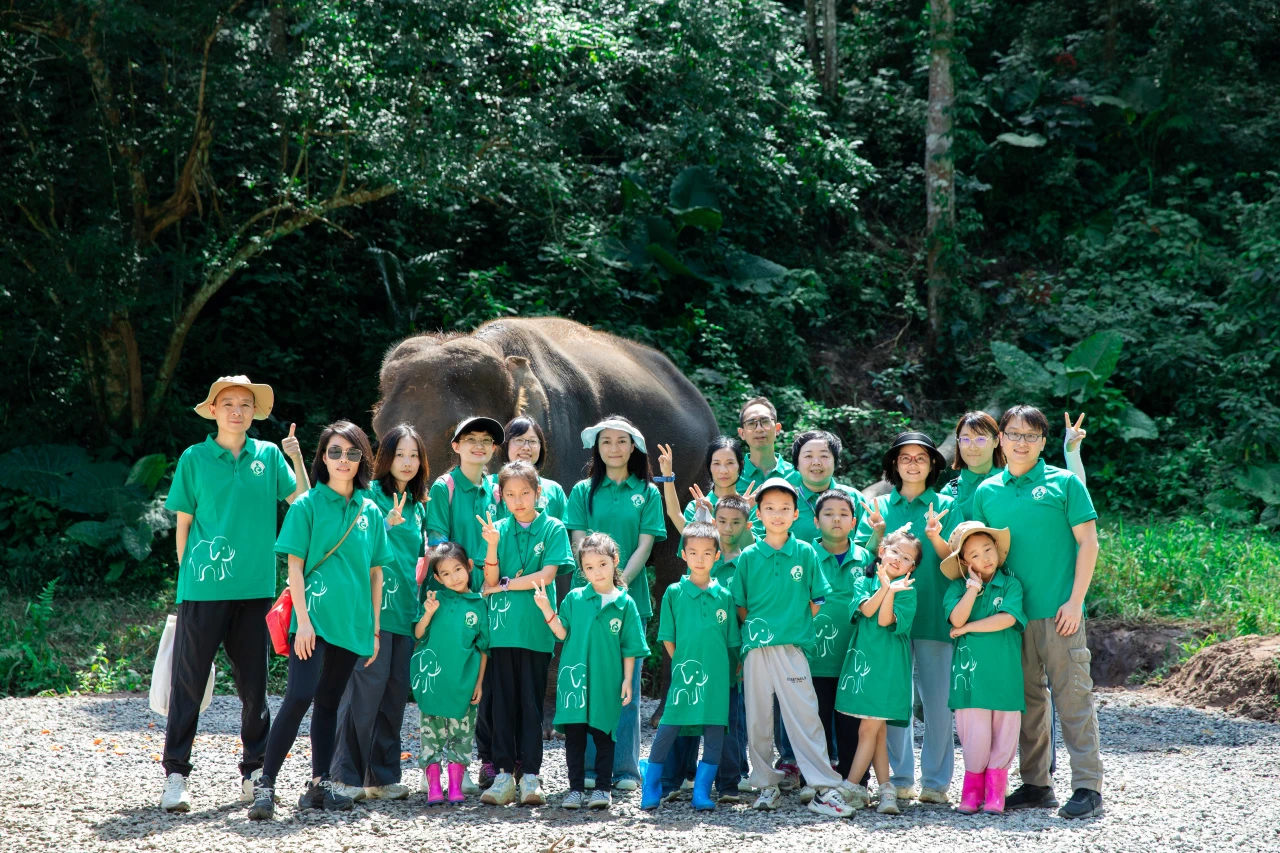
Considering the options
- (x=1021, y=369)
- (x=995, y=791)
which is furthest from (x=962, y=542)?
(x=1021, y=369)

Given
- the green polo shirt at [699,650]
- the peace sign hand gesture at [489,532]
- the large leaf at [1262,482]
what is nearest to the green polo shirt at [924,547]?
the green polo shirt at [699,650]

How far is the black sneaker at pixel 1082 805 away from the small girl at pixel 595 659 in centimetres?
193

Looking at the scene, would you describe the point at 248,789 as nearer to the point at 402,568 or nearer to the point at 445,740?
the point at 445,740

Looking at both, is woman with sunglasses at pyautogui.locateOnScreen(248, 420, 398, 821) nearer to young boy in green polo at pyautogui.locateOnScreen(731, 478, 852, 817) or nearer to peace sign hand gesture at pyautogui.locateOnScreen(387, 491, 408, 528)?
peace sign hand gesture at pyautogui.locateOnScreen(387, 491, 408, 528)

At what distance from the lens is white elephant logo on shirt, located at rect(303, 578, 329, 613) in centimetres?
498

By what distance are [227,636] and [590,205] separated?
981cm

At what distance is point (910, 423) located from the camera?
49.0ft

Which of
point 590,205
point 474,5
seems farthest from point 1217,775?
point 590,205

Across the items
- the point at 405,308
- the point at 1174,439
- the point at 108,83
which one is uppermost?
the point at 108,83

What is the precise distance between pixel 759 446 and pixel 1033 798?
2.09m

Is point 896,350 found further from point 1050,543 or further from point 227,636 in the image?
point 227,636

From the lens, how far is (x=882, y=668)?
523 cm

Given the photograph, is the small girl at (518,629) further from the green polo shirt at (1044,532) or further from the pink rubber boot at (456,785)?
the green polo shirt at (1044,532)

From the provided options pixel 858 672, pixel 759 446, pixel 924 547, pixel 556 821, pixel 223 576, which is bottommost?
pixel 556 821
